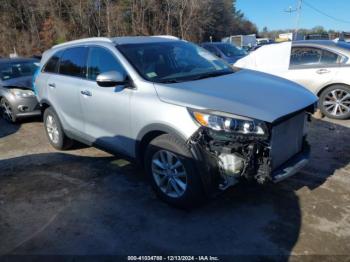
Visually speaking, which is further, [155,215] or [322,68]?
[322,68]

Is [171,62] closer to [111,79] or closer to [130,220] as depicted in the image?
[111,79]

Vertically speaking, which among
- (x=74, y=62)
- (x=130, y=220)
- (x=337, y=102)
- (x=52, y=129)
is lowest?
(x=130, y=220)

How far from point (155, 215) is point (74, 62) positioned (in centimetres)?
262

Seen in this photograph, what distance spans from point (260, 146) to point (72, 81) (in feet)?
9.71

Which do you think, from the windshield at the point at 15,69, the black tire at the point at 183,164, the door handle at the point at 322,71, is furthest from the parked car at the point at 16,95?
the door handle at the point at 322,71

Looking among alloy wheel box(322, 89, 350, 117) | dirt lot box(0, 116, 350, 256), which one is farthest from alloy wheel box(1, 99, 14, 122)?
alloy wheel box(322, 89, 350, 117)

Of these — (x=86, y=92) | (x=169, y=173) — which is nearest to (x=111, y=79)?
→ (x=86, y=92)

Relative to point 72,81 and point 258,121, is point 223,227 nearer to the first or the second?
point 258,121

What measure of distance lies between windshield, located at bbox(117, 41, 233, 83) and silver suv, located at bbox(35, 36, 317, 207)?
13 mm

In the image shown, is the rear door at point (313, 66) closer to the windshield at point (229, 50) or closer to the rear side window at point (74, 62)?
the rear side window at point (74, 62)

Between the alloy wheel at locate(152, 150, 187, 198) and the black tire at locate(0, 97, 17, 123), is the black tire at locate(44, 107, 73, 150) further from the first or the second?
the alloy wheel at locate(152, 150, 187, 198)

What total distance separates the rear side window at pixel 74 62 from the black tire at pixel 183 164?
174 cm

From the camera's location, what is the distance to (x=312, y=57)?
22.6 ft

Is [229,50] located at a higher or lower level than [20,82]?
higher
